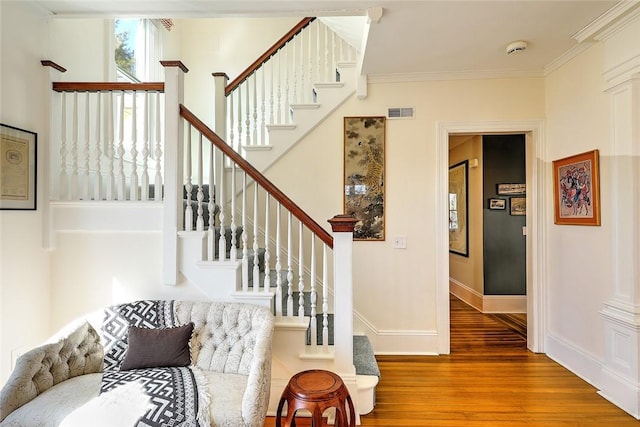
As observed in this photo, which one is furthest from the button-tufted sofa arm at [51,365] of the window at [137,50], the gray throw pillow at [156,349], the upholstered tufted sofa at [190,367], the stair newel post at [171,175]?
the window at [137,50]

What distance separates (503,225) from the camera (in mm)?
4387

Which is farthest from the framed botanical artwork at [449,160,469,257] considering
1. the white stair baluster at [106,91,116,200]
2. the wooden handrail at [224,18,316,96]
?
the white stair baluster at [106,91,116,200]

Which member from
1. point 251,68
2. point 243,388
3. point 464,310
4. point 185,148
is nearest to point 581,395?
point 464,310

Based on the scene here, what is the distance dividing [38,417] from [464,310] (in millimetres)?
4463

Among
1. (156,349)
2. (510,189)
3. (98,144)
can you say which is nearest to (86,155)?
(98,144)

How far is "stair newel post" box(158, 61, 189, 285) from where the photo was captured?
2.19 meters

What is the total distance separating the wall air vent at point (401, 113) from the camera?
3.05 metres

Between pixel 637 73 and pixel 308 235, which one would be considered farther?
pixel 308 235

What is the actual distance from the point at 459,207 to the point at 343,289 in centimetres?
370

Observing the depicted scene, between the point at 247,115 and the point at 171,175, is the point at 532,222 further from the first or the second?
the point at 171,175

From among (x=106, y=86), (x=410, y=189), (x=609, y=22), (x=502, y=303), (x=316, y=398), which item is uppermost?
(x=609, y=22)

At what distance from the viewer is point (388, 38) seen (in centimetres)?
243

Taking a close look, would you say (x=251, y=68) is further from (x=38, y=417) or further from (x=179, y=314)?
(x=38, y=417)

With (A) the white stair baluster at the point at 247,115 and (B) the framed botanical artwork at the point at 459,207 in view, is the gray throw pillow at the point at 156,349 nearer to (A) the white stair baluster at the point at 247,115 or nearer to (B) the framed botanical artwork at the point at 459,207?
→ (A) the white stair baluster at the point at 247,115
